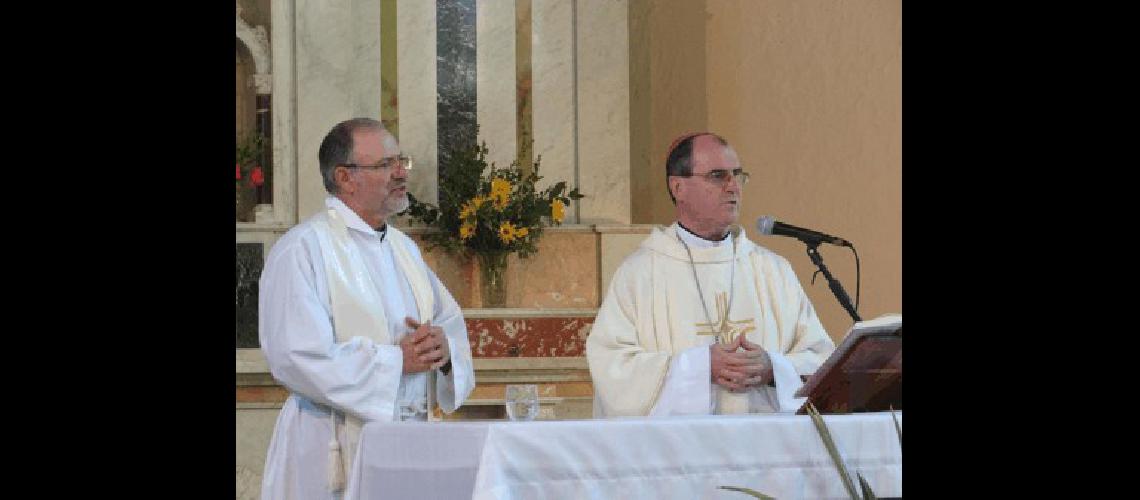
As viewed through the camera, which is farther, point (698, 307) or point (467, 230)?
point (467, 230)

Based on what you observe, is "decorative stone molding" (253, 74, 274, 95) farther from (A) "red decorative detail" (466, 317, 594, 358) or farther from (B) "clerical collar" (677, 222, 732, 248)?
(B) "clerical collar" (677, 222, 732, 248)

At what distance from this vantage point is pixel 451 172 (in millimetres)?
7027

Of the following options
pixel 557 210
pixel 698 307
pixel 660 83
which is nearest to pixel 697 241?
pixel 698 307

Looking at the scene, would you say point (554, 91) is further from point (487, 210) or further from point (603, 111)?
point (487, 210)

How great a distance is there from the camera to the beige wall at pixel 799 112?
702 centimetres

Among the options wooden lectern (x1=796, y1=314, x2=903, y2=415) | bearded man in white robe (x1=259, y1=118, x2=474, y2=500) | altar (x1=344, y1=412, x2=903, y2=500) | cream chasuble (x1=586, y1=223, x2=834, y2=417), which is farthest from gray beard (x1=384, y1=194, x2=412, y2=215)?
wooden lectern (x1=796, y1=314, x2=903, y2=415)

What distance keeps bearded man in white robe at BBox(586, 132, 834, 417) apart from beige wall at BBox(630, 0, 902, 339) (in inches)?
89.9

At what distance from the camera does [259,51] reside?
7371 millimetres

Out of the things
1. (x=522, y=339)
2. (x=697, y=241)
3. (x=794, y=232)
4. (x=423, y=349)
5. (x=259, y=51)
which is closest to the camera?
(x=794, y=232)

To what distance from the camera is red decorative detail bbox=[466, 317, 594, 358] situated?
6.76 meters

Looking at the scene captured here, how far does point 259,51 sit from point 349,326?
11.6 feet
